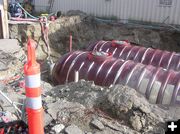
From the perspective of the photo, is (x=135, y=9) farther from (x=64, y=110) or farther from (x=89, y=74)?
(x=64, y=110)

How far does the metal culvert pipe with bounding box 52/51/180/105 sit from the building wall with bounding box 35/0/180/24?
15.8 ft

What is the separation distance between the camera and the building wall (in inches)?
429

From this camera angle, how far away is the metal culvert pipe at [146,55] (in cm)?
785

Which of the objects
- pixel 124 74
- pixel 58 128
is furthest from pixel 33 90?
pixel 124 74

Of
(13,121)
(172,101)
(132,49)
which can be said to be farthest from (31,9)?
(13,121)

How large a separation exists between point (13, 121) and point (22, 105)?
0.56 m

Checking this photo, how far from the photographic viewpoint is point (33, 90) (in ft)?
10.5

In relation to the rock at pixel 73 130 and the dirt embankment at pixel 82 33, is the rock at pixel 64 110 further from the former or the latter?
the dirt embankment at pixel 82 33

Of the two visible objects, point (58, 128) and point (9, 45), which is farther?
point (9, 45)

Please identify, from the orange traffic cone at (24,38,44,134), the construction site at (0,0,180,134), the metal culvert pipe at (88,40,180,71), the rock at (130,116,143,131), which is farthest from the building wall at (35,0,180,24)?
the orange traffic cone at (24,38,44,134)

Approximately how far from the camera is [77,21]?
1262 centimetres

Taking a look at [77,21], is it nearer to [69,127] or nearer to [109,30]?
[109,30]

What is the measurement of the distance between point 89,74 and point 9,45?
5058 mm

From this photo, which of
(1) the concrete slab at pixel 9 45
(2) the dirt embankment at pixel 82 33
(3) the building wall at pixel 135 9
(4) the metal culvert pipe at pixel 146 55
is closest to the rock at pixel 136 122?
(4) the metal culvert pipe at pixel 146 55
